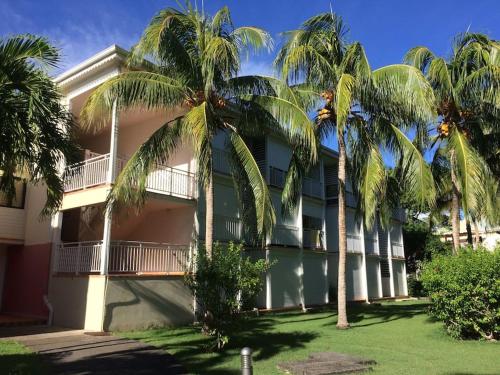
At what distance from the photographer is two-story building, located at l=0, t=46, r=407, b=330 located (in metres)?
14.1

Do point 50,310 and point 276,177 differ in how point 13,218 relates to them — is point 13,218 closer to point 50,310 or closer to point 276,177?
point 50,310

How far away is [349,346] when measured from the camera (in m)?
11.1

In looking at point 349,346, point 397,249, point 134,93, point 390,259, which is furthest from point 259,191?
point 397,249

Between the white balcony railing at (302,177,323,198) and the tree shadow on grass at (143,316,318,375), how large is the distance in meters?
10.3

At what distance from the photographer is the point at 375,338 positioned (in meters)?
12.5

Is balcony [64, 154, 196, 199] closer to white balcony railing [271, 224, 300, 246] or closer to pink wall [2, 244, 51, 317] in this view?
Result: pink wall [2, 244, 51, 317]

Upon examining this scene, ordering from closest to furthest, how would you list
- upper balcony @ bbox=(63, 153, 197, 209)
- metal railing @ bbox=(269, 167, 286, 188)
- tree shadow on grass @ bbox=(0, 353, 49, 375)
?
1. tree shadow on grass @ bbox=(0, 353, 49, 375)
2. upper balcony @ bbox=(63, 153, 197, 209)
3. metal railing @ bbox=(269, 167, 286, 188)

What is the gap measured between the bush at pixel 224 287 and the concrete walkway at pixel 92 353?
1223 mm

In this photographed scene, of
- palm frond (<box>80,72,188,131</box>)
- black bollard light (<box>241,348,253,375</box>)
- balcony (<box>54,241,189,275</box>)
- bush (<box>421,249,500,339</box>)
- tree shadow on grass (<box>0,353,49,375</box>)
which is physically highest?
palm frond (<box>80,72,188,131</box>)

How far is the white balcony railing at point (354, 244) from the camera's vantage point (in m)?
26.9

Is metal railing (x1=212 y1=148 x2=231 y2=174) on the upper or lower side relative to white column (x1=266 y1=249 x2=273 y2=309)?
upper

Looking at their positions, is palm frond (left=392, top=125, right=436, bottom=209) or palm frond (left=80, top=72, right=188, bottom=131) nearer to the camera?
palm frond (left=80, top=72, right=188, bottom=131)

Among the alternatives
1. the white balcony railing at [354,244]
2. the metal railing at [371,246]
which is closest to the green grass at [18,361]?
the white balcony railing at [354,244]

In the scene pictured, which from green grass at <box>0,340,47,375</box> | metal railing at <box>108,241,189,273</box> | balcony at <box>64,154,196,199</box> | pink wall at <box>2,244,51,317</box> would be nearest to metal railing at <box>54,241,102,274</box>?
metal railing at <box>108,241,189,273</box>
